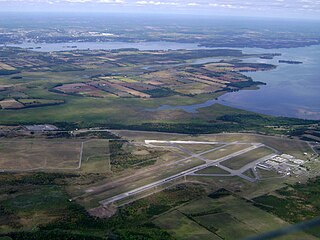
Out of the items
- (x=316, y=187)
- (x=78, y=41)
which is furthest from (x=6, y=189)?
(x=78, y=41)

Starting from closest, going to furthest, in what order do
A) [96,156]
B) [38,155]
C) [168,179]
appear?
1. [168,179]
2. [38,155]
3. [96,156]

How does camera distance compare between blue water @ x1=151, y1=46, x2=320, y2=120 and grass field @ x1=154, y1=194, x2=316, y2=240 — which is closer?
grass field @ x1=154, y1=194, x2=316, y2=240

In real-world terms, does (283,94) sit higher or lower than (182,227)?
higher

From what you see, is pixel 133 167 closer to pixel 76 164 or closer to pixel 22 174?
pixel 76 164

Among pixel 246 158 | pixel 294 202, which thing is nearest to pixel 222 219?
pixel 294 202

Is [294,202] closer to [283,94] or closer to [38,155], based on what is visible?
[38,155]

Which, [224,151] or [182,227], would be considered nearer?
[182,227]

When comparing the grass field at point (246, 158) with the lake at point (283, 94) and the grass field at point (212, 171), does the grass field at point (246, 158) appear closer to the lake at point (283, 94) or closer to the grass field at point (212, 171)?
the grass field at point (212, 171)

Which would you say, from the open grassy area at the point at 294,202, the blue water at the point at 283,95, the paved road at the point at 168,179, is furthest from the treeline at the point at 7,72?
the open grassy area at the point at 294,202

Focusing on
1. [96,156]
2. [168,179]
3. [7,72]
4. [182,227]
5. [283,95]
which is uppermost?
[7,72]

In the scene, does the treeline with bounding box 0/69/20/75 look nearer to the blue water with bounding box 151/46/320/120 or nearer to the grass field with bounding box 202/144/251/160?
the blue water with bounding box 151/46/320/120

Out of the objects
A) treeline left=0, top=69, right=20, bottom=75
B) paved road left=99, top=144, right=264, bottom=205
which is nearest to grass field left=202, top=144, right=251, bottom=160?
paved road left=99, top=144, right=264, bottom=205
